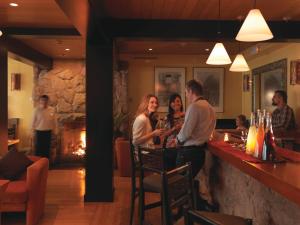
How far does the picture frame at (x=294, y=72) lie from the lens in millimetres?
5812

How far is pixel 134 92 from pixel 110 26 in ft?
13.3

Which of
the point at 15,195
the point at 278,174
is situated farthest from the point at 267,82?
the point at 278,174

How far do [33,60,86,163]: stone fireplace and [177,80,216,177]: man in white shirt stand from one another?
500 centimetres

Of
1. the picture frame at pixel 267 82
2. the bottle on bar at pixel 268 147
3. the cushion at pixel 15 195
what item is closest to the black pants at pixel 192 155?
the bottle on bar at pixel 268 147

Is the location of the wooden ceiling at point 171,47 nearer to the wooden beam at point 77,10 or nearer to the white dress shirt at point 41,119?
the white dress shirt at point 41,119

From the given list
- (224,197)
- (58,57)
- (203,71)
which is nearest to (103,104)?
(224,197)

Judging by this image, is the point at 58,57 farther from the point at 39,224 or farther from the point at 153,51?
the point at 39,224

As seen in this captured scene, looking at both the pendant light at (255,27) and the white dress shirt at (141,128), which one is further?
the white dress shirt at (141,128)

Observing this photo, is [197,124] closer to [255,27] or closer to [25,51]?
[255,27]

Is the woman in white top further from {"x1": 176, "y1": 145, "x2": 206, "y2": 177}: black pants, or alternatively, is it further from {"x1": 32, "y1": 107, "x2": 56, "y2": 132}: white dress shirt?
{"x1": 32, "y1": 107, "x2": 56, "y2": 132}: white dress shirt

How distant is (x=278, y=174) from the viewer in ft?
6.07

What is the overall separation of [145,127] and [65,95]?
4.62m

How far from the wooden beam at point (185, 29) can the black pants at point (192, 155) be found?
1676mm

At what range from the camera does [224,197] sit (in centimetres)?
355
